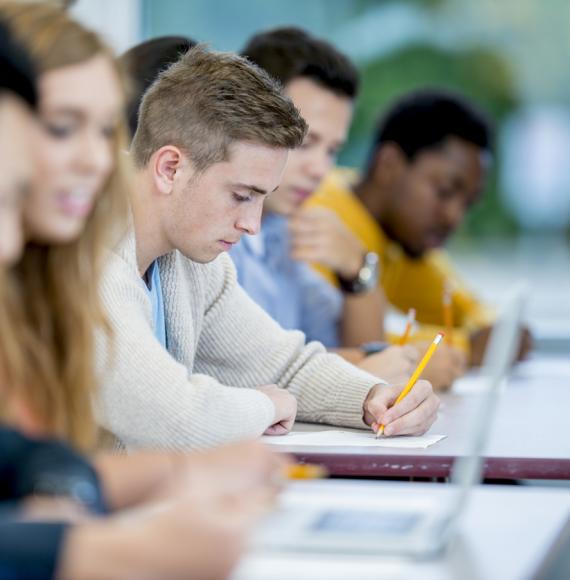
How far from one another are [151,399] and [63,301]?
0.36 metres

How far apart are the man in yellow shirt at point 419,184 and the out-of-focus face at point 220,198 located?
1.57 m

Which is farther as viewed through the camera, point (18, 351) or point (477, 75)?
point (477, 75)

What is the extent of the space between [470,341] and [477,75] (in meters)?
1.37

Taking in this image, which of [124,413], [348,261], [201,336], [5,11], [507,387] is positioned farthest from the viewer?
[348,261]

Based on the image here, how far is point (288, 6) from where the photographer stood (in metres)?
4.40

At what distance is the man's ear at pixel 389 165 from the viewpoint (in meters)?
3.59

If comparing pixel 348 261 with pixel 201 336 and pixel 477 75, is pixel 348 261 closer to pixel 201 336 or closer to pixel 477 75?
pixel 201 336

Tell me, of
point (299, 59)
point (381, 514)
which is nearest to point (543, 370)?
point (299, 59)

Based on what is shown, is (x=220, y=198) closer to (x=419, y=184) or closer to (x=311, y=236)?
(x=311, y=236)

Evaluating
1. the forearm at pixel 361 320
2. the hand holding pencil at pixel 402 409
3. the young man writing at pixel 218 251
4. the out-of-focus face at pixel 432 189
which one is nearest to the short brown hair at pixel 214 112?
the young man writing at pixel 218 251

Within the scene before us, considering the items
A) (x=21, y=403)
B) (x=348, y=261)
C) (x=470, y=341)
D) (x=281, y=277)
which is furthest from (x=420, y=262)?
(x=21, y=403)

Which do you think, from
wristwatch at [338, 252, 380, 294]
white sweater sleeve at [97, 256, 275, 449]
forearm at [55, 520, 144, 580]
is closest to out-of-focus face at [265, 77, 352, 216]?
wristwatch at [338, 252, 380, 294]

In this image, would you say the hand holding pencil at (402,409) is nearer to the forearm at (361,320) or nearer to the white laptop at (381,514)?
A: the white laptop at (381,514)

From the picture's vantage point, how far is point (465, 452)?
1445mm
